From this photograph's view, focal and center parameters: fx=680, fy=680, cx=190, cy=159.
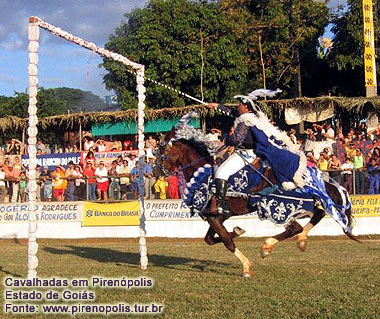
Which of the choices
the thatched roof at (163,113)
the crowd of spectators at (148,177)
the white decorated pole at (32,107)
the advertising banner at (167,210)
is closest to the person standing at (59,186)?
the crowd of spectators at (148,177)

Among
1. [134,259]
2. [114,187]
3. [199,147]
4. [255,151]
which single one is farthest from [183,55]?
[255,151]

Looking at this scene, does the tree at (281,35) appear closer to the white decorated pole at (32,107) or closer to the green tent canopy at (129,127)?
the green tent canopy at (129,127)

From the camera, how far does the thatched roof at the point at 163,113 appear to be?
89.3 feet

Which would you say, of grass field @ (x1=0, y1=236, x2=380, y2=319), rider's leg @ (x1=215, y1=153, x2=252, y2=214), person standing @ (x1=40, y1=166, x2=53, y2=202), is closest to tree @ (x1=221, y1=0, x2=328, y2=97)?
person standing @ (x1=40, y1=166, x2=53, y2=202)

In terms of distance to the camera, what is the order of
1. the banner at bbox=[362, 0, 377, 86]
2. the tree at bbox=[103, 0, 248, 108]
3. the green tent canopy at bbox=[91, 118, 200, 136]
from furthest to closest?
the tree at bbox=[103, 0, 248, 108]
the banner at bbox=[362, 0, 377, 86]
the green tent canopy at bbox=[91, 118, 200, 136]

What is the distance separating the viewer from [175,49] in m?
40.2

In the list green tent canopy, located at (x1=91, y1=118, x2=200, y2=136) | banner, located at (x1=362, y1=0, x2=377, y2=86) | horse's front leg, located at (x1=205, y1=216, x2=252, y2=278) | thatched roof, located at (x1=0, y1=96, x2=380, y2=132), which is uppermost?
banner, located at (x1=362, y1=0, x2=377, y2=86)

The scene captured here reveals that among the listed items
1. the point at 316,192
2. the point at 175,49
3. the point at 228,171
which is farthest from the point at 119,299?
the point at 175,49

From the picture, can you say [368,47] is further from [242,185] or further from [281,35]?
[242,185]

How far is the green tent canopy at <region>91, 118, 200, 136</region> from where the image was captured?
29.3m

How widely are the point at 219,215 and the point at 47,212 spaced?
454 inches

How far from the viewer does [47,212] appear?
74.3 ft

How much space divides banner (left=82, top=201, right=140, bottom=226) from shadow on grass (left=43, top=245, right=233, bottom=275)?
10.2ft

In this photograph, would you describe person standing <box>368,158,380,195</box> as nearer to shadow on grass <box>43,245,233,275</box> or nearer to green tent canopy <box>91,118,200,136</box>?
shadow on grass <box>43,245,233,275</box>
